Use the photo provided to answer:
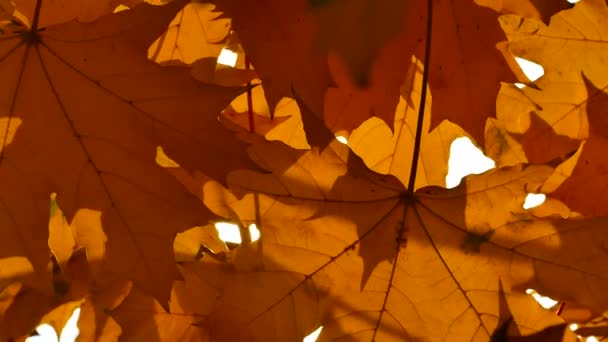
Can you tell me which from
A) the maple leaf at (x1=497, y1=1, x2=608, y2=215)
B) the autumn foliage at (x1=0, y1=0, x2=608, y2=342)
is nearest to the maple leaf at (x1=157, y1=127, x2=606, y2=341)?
the autumn foliage at (x1=0, y1=0, x2=608, y2=342)

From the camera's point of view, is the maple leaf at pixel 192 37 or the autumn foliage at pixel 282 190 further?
the maple leaf at pixel 192 37

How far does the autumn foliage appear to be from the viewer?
2.22 ft

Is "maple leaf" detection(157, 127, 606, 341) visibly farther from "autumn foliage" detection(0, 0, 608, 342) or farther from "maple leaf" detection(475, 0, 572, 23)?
"maple leaf" detection(475, 0, 572, 23)

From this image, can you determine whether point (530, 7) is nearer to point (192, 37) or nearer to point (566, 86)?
point (566, 86)

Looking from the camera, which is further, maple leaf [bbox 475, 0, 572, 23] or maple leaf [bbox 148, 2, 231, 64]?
maple leaf [bbox 148, 2, 231, 64]

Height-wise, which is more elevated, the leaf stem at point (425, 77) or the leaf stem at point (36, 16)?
the leaf stem at point (36, 16)

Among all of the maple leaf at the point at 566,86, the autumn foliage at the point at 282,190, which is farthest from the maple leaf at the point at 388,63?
the maple leaf at the point at 566,86

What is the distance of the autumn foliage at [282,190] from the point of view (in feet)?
2.22

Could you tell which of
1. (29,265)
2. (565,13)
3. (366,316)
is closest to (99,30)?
(29,265)

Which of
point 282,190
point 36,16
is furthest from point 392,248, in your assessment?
point 36,16

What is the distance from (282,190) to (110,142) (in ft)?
0.53

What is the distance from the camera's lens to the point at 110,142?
700 mm

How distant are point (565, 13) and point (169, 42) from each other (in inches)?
16.8

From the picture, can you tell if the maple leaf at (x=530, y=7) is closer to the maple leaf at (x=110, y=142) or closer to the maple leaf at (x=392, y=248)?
the maple leaf at (x=392, y=248)
